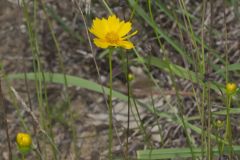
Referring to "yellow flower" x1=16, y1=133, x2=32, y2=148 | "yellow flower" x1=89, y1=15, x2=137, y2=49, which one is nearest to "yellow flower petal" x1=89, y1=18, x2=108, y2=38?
"yellow flower" x1=89, y1=15, x2=137, y2=49

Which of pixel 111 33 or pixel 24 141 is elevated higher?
pixel 111 33

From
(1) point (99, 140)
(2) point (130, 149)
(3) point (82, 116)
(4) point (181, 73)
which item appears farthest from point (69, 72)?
(4) point (181, 73)

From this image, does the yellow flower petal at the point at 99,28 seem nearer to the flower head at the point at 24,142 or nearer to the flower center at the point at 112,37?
the flower center at the point at 112,37

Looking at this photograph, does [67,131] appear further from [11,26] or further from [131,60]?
[11,26]

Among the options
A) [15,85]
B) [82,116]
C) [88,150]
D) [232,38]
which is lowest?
[88,150]

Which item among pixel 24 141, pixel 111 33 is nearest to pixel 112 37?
pixel 111 33

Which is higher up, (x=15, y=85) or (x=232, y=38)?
(x=232, y=38)

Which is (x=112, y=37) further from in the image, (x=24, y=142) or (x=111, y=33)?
(x=24, y=142)

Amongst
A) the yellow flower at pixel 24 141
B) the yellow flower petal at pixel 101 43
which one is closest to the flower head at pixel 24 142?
the yellow flower at pixel 24 141
